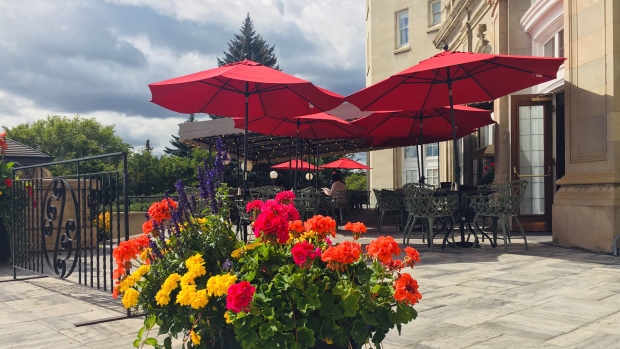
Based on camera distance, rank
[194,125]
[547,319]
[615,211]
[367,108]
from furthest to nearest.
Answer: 1. [194,125]
2. [367,108]
3. [615,211]
4. [547,319]

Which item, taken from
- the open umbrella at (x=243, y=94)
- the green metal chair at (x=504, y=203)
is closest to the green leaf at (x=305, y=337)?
the open umbrella at (x=243, y=94)

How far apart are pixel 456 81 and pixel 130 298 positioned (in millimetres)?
7362

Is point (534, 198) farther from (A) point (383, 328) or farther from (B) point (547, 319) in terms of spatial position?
(A) point (383, 328)

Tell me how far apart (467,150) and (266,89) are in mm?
8133

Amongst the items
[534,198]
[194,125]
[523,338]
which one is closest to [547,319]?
[523,338]

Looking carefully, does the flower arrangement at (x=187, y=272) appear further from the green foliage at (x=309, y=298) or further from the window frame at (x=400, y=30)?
the window frame at (x=400, y=30)

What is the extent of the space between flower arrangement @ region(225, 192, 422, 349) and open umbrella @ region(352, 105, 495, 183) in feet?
26.6

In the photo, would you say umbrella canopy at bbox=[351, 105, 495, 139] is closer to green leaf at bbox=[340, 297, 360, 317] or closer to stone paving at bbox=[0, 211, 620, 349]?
stone paving at bbox=[0, 211, 620, 349]

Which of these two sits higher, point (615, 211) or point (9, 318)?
point (615, 211)

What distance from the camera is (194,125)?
44.7 feet

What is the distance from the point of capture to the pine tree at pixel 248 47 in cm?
4522

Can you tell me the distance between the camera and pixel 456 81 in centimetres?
891

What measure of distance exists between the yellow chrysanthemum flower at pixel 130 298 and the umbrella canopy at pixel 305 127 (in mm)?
8676

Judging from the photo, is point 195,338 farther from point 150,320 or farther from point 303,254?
point 303,254
